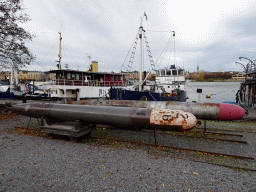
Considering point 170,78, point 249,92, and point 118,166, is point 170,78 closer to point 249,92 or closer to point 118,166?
point 249,92

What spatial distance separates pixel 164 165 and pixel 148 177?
100cm

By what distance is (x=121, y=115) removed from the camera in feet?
24.5

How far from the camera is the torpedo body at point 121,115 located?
6648mm

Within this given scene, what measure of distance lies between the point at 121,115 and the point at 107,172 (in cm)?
279

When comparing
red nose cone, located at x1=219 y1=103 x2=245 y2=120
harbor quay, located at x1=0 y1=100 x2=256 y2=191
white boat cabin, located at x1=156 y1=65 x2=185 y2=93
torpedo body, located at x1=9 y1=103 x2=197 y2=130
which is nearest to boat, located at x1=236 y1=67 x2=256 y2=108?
white boat cabin, located at x1=156 y1=65 x2=185 y2=93

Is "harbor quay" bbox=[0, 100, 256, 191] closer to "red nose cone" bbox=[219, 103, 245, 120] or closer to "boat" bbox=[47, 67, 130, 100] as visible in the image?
"red nose cone" bbox=[219, 103, 245, 120]

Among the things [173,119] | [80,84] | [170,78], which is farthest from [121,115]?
[170,78]

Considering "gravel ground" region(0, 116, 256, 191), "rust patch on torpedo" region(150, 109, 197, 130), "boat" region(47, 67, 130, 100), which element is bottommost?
"gravel ground" region(0, 116, 256, 191)

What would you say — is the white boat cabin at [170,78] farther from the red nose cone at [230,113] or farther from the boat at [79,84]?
the red nose cone at [230,113]

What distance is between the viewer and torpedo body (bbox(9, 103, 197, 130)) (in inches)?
262

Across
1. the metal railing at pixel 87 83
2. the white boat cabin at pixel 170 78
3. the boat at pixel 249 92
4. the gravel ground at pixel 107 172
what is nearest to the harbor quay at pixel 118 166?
the gravel ground at pixel 107 172

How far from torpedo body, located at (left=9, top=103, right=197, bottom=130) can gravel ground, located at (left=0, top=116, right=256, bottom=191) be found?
1301 mm

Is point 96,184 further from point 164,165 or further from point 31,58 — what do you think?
point 31,58

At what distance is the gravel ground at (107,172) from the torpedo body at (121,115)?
1301 millimetres
